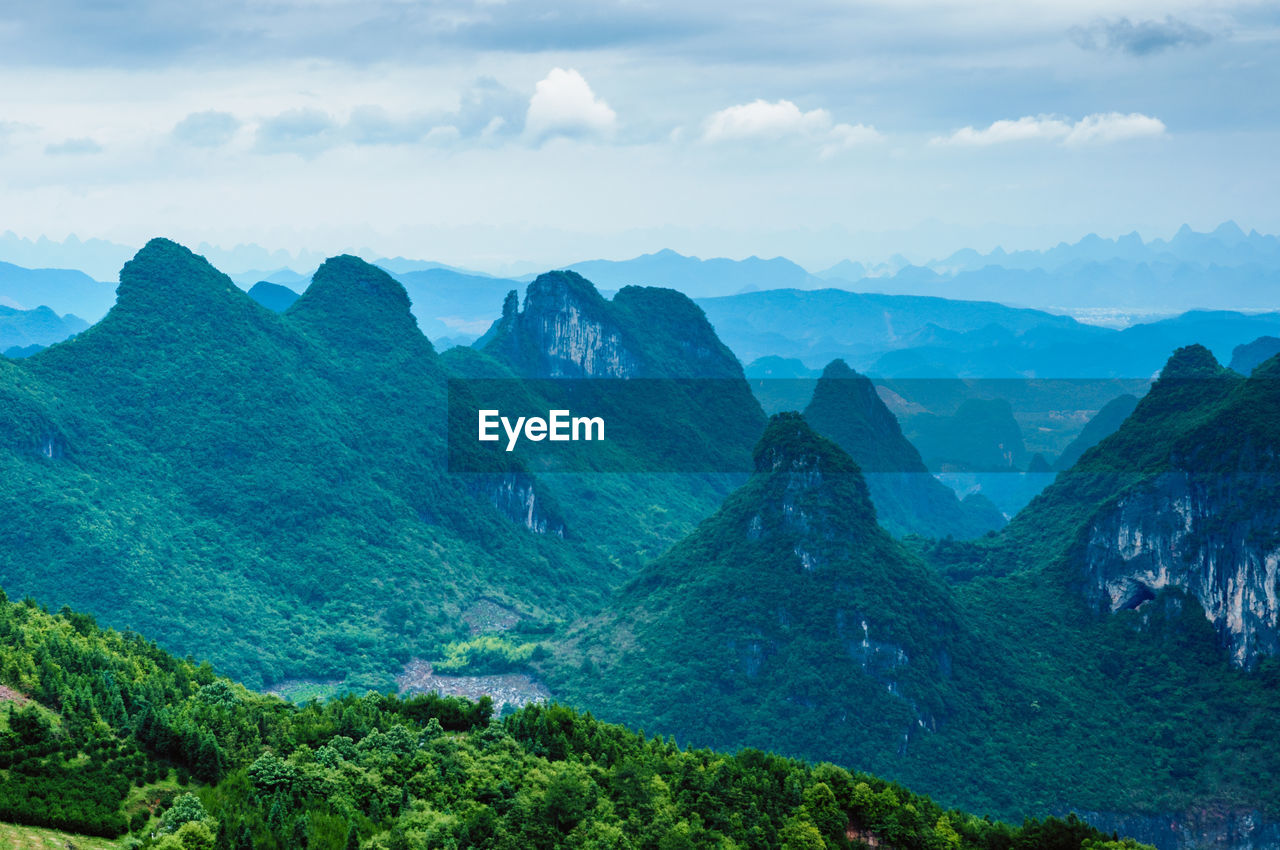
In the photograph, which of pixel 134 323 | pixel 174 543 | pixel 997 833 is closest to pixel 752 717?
pixel 997 833

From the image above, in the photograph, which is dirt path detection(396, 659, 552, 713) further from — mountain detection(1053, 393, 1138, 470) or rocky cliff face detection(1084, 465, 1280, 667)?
mountain detection(1053, 393, 1138, 470)

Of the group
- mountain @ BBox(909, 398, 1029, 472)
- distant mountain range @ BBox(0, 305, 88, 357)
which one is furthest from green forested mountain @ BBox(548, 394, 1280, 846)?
distant mountain range @ BBox(0, 305, 88, 357)

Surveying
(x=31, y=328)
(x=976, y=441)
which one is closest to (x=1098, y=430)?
(x=976, y=441)

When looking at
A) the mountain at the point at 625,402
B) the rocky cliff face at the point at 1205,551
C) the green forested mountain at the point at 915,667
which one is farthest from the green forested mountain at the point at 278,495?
the rocky cliff face at the point at 1205,551

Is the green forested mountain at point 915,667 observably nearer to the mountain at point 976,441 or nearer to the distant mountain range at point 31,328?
the mountain at point 976,441

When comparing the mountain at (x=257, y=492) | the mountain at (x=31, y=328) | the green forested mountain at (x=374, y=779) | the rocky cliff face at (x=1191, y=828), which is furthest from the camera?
the mountain at (x=31, y=328)
